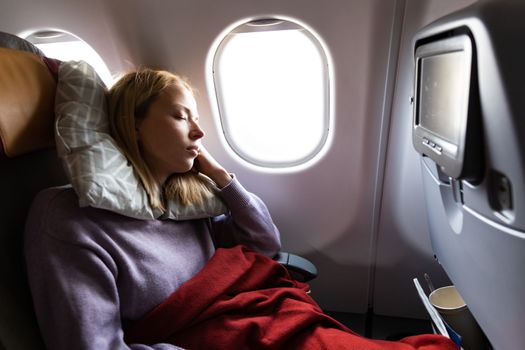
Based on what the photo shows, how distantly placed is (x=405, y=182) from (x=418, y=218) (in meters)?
0.19

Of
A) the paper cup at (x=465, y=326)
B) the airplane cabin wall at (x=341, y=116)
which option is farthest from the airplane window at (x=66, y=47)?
the paper cup at (x=465, y=326)

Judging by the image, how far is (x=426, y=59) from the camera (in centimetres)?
90

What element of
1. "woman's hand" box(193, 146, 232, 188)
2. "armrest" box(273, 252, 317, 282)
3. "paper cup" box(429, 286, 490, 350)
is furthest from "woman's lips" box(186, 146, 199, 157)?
"paper cup" box(429, 286, 490, 350)

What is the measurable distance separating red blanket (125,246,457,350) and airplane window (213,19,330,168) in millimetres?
643

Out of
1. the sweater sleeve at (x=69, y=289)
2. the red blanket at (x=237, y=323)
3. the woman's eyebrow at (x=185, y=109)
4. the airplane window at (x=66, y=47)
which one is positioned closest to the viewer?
the sweater sleeve at (x=69, y=289)

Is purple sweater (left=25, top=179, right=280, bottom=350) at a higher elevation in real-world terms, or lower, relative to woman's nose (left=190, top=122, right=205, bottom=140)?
lower

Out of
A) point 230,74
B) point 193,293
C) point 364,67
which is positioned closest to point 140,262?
point 193,293

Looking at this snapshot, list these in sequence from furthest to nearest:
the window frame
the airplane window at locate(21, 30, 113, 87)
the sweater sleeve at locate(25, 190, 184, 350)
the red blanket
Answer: the airplane window at locate(21, 30, 113, 87) < the window frame < the red blanket < the sweater sleeve at locate(25, 190, 184, 350)

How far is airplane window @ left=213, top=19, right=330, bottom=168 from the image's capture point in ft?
4.56

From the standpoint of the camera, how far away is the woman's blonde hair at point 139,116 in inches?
43.0

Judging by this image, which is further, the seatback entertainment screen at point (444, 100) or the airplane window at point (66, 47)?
the airplane window at point (66, 47)

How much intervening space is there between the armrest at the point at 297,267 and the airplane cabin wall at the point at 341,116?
0.32 metres

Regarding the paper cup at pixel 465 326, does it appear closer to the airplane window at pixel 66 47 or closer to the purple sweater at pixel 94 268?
the purple sweater at pixel 94 268

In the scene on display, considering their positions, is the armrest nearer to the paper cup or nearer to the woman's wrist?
the woman's wrist
